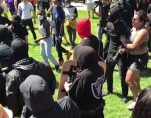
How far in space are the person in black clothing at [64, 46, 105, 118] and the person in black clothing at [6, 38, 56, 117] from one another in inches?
21.4

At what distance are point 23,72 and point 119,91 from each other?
4.18m

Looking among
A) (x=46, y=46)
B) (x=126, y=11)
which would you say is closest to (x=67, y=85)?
(x=46, y=46)

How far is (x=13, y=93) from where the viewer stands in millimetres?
5062

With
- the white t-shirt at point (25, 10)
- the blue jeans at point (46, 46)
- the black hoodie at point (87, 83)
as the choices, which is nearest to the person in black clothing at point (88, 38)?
the black hoodie at point (87, 83)

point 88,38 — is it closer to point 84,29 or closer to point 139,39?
point 84,29

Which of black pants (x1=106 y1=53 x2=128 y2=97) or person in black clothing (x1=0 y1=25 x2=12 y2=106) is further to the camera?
black pants (x1=106 y1=53 x2=128 y2=97)

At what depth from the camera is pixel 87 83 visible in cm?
484

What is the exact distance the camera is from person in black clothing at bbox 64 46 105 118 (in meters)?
4.86

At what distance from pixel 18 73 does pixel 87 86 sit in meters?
1.00

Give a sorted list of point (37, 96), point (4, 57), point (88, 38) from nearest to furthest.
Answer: point (37, 96) < point (4, 57) < point (88, 38)

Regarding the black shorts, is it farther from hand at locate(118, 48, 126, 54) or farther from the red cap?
the red cap

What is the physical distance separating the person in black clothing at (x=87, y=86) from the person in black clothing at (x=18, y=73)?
543mm

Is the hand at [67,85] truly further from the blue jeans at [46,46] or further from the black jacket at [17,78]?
the blue jeans at [46,46]

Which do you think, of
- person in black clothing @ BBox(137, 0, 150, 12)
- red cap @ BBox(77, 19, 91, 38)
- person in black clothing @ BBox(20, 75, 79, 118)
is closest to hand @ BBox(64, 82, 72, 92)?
person in black clothing @ BBox(20, 75, 79, 118)
